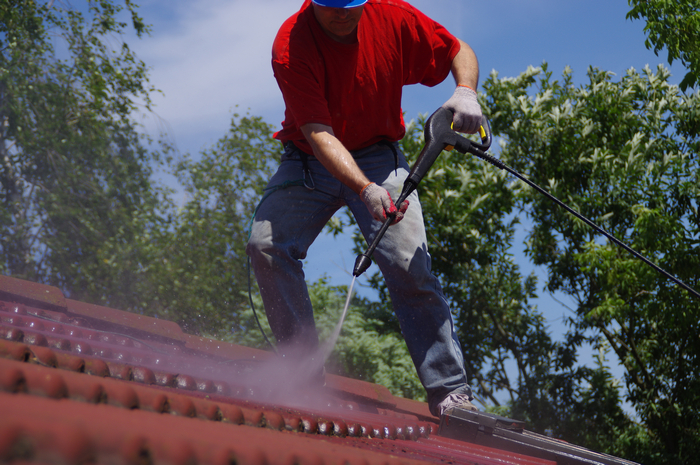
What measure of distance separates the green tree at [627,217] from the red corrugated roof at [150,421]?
5036mm

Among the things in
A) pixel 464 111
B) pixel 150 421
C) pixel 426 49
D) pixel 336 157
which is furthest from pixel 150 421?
pixel 426 49

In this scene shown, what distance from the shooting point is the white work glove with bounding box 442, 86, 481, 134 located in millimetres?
2484

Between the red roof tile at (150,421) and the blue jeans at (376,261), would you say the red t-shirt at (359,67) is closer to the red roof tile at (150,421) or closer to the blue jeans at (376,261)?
the blue jeans at (376,261)

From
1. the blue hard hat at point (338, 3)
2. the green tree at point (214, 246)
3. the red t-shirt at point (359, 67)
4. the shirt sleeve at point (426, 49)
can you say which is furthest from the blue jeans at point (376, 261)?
the green tree at point (214, 246)

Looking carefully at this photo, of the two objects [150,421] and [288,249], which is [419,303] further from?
[150,421]

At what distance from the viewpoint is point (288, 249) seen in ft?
8.28

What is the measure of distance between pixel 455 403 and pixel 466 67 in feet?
5.15

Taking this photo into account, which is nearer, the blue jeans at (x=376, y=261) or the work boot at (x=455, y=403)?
the work boot at (x=455, y=403)

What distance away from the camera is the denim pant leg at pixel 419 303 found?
2426 mm

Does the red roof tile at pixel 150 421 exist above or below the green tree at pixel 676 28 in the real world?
below

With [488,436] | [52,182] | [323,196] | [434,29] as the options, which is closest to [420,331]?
Result: [488,436]

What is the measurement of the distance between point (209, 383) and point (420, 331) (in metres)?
1.19

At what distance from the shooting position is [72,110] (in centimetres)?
1559

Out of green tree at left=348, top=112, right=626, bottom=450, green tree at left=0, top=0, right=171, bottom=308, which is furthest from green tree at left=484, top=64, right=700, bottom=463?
green tree at left=0, top=0, right=171, bottom=308
